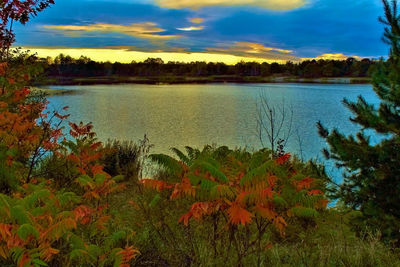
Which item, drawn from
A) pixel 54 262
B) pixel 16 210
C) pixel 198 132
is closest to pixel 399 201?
pixel 54 262

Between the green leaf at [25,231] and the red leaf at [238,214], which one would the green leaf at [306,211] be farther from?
the green leaf at [25,231]

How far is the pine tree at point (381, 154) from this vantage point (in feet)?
20.0

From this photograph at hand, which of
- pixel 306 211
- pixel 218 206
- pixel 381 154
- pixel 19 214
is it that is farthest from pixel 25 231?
pixel 381 154

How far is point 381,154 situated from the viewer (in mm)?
6109

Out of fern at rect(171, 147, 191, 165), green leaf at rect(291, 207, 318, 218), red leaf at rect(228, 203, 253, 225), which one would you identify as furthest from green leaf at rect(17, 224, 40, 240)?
green leaf at rect(291, 207, 318, 218)

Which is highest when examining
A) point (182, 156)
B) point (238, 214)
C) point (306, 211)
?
point (182, 156)

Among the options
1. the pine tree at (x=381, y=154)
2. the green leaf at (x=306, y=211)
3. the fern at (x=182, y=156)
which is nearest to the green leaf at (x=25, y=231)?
the fern at (x=182, y=156)

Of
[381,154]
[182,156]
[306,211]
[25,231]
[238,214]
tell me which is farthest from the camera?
[381,154]

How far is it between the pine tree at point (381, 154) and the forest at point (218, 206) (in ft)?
A: 0.06

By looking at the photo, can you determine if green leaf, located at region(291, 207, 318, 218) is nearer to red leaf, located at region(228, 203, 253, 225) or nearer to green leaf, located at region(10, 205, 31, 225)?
red leaf, located at region(228, 203, 253, 225)

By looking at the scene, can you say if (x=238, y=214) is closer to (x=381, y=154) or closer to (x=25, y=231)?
(x=25, y=231)

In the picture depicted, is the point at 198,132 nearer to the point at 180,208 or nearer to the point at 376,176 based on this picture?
the point at 180,208

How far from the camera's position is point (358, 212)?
22.9 ft

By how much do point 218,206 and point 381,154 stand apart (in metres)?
3.56
